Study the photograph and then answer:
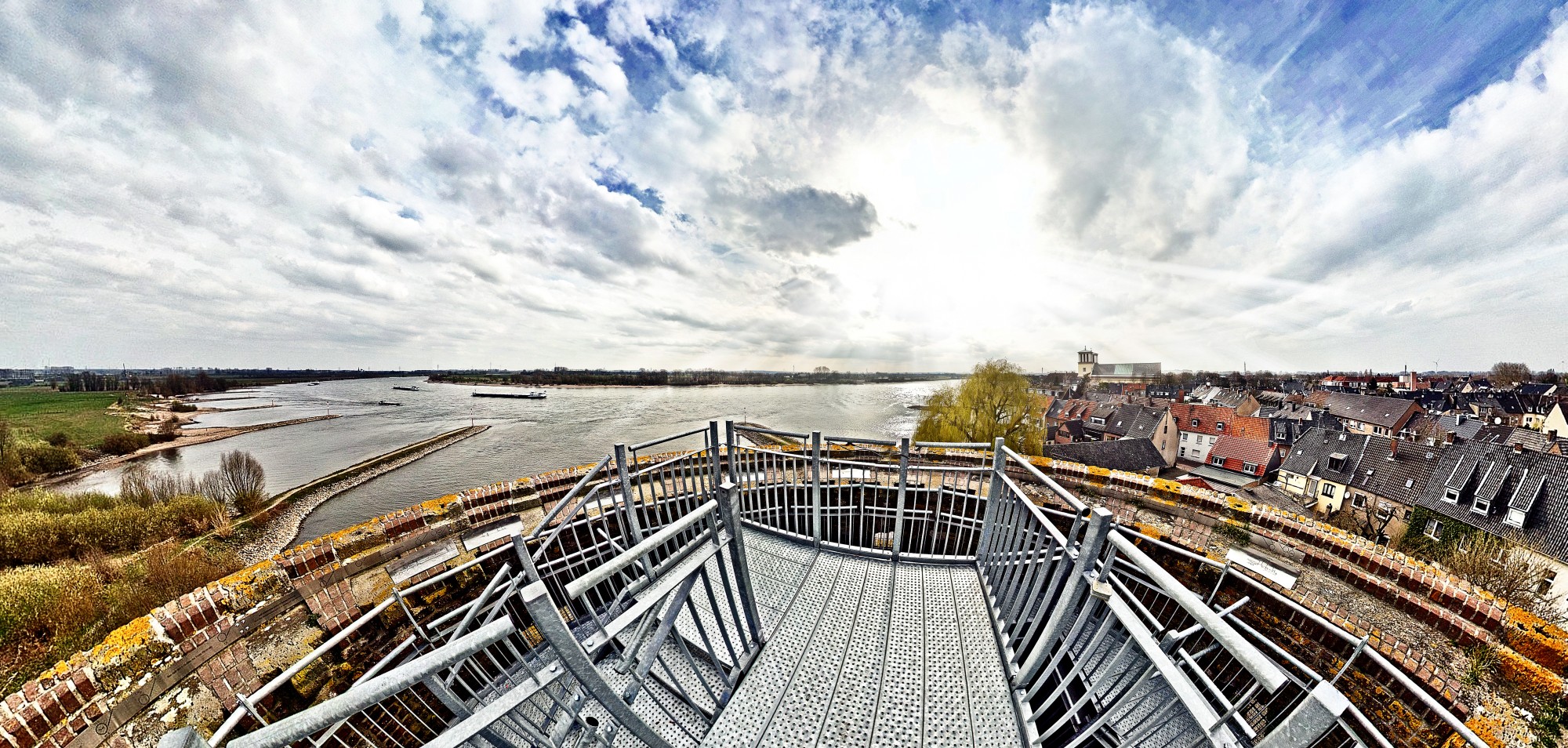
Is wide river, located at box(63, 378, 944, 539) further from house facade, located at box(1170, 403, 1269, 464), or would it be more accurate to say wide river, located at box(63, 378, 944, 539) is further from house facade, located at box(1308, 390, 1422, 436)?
house facade, located at box(1308, 390, 1422, 436)

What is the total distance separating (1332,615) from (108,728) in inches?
331

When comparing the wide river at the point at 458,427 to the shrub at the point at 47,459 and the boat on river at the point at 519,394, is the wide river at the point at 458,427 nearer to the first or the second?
the shrub at the point at 47,459

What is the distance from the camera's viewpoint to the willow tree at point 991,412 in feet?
53.3

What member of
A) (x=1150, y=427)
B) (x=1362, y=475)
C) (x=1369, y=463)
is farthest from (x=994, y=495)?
(x=1150, y=427)

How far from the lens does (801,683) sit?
2576 mm

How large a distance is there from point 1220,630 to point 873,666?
1.77 meters

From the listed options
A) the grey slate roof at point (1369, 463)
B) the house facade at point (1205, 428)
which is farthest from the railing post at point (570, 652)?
the house facade at point (1205, 428)

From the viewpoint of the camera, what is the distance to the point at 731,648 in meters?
2.54

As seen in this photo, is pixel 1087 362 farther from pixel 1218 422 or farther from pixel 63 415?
pixel 63 415

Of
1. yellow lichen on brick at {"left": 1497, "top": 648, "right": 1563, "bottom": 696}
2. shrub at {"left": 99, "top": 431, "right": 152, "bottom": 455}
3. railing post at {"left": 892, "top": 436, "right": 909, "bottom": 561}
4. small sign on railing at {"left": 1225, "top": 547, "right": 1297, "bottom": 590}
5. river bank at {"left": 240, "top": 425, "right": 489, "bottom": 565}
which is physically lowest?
river bank at {"left": 240, "top": 425, "right": 489, "bottom": 565}

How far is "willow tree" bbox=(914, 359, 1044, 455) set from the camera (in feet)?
53.3

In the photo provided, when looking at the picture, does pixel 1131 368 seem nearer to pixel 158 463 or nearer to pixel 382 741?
pixel 382 741

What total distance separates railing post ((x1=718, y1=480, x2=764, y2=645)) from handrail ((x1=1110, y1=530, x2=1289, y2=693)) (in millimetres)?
1759

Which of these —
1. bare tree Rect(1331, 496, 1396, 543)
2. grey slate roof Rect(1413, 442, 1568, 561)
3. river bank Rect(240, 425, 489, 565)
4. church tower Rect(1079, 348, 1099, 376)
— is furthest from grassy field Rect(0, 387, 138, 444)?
church tower Rect(1079, 348, 1099, 376)
